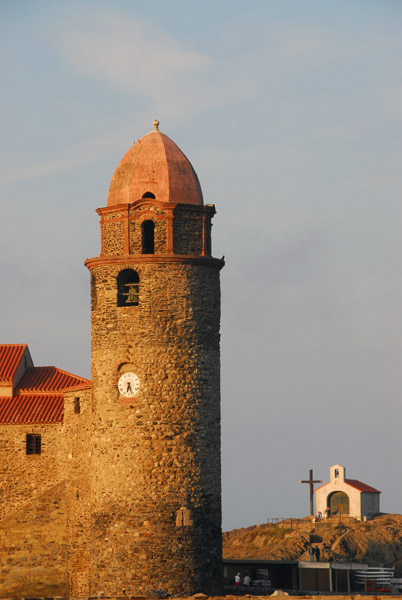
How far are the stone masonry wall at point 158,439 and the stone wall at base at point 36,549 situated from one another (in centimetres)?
363

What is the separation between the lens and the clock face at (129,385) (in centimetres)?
4731

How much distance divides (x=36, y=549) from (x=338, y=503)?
130ft

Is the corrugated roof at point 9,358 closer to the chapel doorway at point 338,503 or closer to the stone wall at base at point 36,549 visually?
the stone wall at base at point 36,549

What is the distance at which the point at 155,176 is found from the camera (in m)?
49.0

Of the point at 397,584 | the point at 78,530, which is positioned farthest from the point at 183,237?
the point at 397,584

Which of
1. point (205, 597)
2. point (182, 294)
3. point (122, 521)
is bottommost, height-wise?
point (205, 597)

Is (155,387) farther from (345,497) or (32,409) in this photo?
(345,497)

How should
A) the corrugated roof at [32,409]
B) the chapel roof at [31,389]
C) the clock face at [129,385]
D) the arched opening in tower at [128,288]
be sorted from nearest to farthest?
the clock face at [129,385]
the arched opening in tower at [128,288]
the corrugated roof at [32,409]
the chapel roof at [31,389]

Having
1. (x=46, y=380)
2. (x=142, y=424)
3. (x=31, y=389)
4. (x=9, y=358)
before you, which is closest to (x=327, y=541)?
(x=46, y=380)

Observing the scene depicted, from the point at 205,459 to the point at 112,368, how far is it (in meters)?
5.14

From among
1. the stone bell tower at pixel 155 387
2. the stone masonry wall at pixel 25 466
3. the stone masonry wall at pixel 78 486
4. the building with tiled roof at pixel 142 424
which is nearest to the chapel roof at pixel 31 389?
the stone masonry wall at pixel 25 466

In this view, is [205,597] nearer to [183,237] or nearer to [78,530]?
[78,530]

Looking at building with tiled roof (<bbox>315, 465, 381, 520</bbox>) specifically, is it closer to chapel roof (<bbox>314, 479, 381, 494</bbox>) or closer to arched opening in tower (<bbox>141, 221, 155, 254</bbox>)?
chapel roof (<bbox>314, 479, 381, 494</bbox>)

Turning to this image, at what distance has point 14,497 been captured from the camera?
51.8 meters
